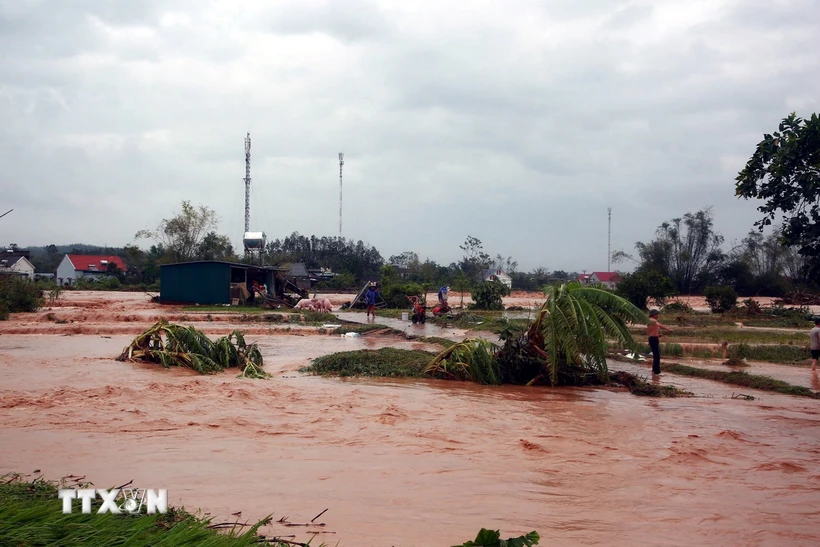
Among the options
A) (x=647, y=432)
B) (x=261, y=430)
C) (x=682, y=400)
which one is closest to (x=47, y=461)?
(x=261, y=430)

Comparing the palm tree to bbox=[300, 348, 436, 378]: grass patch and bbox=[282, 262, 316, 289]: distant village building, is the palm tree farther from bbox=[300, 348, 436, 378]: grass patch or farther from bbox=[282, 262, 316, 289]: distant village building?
bbox=[282, 262, 316, 289]: distant village building

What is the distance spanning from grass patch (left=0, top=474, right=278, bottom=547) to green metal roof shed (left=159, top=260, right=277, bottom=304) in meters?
32.3

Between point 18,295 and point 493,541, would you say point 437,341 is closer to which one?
point 493,541

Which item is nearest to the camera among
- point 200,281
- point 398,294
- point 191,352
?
point 191,352

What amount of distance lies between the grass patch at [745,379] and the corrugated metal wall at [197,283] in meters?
25.3

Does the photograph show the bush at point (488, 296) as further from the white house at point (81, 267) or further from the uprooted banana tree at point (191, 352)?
the white house at point (81, 267)

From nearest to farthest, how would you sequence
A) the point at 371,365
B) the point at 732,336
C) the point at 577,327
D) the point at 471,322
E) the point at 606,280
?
the point at 577,327, the point at 371,365, the point at 732,336, the point at 471,322, the point at 606,280

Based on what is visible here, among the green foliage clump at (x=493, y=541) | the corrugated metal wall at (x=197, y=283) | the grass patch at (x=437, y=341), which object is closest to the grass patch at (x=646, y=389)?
the grass patch at (x=437, y=341)

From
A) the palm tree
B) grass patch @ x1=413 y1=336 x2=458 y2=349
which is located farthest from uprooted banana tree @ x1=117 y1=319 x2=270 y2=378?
grass patch @ x1=413 y1=336 x2=458 y2=349

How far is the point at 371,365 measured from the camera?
1491 cm

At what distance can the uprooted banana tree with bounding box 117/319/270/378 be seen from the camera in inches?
569

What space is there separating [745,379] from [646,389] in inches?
135

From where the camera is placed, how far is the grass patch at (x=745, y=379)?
13812mm

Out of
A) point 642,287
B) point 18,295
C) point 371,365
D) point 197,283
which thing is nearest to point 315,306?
point 197,283
